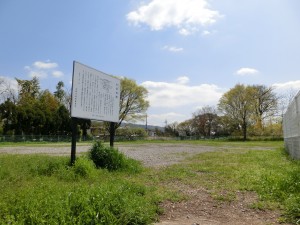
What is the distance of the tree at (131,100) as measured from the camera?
181ft

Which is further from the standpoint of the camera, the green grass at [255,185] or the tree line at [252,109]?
the tree line at [252,109]

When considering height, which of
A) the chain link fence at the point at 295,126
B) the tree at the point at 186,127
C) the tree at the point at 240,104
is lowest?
the chain link fence at the point at 295,126

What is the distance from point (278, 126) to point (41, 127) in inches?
1649

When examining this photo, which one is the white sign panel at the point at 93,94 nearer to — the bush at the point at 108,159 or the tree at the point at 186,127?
the bush at the point at 108,159

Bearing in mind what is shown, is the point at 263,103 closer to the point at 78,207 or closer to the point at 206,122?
the point at 206,122

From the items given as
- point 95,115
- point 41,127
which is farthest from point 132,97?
point 95,115

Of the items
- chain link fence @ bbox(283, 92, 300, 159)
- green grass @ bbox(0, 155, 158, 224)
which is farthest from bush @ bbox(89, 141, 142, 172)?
chain link fence @ bbox(283, 92, 300, 159)

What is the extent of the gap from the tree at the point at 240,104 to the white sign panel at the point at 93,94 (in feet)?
151

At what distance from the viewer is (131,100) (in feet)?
185

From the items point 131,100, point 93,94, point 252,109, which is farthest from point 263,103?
point 93,94

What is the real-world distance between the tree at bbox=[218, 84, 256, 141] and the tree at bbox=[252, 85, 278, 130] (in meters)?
1.32

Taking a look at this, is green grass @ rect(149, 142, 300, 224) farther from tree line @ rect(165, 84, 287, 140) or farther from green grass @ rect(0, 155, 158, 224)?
tree line @ rect(165, 84, 287, 140)

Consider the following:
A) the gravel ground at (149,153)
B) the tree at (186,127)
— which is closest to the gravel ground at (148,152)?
the gravel ground at (149,153)

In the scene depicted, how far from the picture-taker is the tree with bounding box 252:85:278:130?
56.7 m
